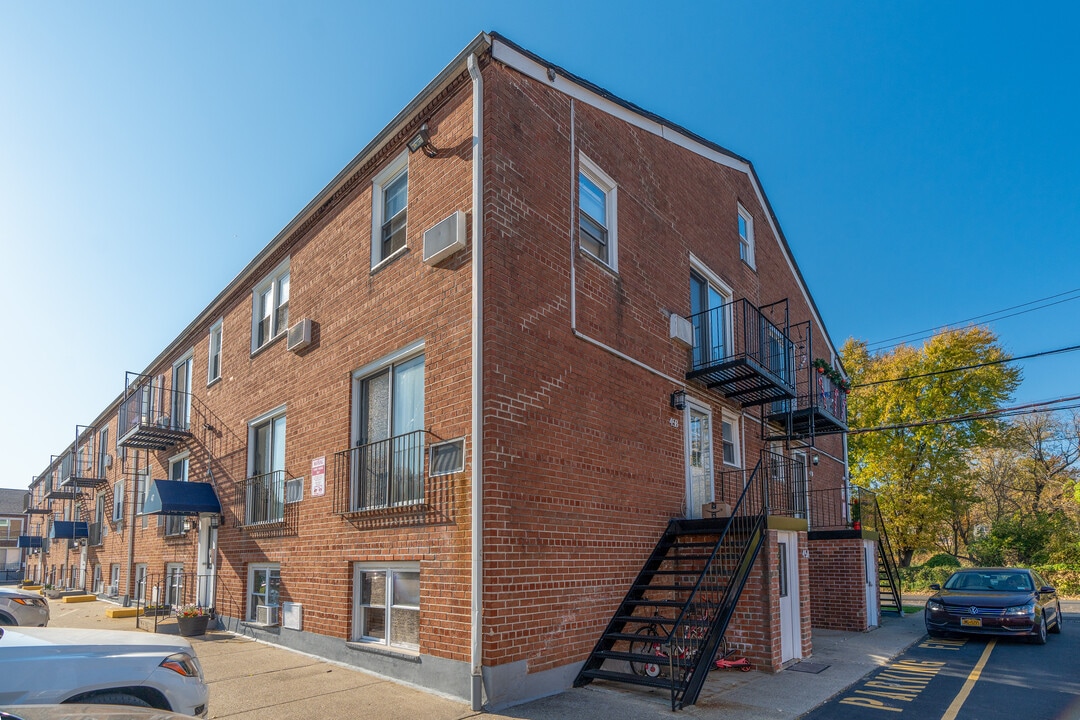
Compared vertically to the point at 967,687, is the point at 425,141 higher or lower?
higher

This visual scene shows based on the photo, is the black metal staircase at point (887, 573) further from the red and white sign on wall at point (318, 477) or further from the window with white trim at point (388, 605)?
the red and white sign on wall at point (318, 477)

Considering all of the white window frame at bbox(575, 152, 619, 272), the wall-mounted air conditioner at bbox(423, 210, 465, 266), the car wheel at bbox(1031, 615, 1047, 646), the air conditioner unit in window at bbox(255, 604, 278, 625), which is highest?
the white window frame at bbox(575, 152, 619, 272)

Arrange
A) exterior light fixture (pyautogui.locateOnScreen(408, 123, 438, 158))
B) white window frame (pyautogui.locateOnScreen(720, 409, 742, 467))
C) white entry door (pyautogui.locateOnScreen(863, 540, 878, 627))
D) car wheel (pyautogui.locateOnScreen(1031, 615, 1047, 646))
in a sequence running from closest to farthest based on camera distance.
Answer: exterior light fixture (pyautogui.locateOnScreen(408, 123, 438, 158)), car wheel (pyautogui.locateOnScreen(1031, 615, 1047, 646)), white window frame (pyautogui.locateOnScreen(720, 409, 742, 467)), white entry door (pyautogui.locateOnScreen(863, 540, 878, 627))

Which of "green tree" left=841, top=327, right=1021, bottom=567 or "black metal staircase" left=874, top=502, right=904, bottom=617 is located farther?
"green tree" left=841, top=327, right=1021, bottom=567

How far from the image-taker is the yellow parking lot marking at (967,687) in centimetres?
771

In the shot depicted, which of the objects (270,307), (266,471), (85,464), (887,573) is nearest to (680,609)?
(266,471)

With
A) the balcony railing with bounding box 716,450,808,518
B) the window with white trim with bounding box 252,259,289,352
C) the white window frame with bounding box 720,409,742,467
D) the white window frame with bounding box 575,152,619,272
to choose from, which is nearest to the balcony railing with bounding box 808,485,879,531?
the balcony railing with bounding box 716,450,808,518

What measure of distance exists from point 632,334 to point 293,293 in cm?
613

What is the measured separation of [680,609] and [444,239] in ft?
19.0

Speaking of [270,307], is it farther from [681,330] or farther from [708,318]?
[708,318]

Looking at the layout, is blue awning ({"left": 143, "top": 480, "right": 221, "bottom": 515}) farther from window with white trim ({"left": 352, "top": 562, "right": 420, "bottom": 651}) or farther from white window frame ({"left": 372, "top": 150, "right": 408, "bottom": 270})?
white window frame ({"left": 372, "top": 150, "right": 408, "bottom": 270})

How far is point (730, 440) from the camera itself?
44.5ft

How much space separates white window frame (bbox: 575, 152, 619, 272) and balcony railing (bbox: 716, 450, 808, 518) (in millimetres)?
3864

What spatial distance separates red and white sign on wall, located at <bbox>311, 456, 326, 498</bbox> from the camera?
1080cm
